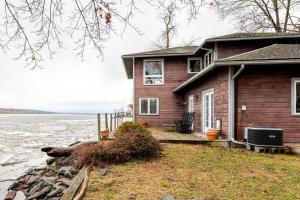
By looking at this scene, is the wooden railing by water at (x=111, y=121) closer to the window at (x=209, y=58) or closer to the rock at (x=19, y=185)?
the rock at (x=19, y=185)

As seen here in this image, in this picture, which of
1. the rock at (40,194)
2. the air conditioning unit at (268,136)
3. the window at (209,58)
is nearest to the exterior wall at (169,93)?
the window at (209,58)

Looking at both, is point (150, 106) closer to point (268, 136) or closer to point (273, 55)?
point (273, 55)

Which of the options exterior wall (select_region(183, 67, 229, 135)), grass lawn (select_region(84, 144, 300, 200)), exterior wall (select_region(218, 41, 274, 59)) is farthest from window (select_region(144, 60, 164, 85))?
grass lawn (select_region(84, 144, 300, 200))

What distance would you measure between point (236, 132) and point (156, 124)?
8731 millimetres

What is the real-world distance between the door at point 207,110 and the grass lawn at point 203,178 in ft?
14.1

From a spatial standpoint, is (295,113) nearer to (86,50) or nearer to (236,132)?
(236,132)

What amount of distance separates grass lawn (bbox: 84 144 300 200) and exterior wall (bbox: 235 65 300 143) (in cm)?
182

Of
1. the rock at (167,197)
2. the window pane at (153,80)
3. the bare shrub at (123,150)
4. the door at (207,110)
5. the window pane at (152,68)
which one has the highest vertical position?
the window pane at (152,68)

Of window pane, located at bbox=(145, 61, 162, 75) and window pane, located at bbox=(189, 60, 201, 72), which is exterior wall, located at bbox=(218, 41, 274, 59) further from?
window pane, located at bbox=(145, 61, 162, 75)

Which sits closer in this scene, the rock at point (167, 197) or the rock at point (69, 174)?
the rock at point (167, 197)

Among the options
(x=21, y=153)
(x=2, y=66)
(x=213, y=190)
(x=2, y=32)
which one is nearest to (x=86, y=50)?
(x=2, y=32)

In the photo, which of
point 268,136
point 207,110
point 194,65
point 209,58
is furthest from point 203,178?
point 194,65

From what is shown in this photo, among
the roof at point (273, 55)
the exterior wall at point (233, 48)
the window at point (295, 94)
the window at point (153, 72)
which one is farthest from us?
the window at point (153, 72)

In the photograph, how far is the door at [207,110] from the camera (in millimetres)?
12458
